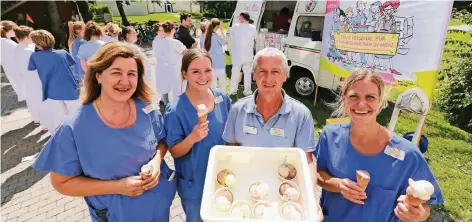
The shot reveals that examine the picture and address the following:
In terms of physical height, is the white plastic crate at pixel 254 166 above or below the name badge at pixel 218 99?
below

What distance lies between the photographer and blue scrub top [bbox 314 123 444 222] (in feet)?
5.54

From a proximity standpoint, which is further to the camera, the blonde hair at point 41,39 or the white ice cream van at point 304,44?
the white ice cream van at point 304,44

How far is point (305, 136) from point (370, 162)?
1.50 ft

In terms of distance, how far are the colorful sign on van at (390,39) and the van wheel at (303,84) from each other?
4.48 feet

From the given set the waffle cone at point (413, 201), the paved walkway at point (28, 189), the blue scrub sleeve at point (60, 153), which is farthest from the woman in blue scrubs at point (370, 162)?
the paved walkway at point (28, 189)

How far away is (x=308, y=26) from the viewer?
23.3 feet

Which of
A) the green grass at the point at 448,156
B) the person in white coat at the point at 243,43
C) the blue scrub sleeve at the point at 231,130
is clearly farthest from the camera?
the person in white coat at the point at 243,43

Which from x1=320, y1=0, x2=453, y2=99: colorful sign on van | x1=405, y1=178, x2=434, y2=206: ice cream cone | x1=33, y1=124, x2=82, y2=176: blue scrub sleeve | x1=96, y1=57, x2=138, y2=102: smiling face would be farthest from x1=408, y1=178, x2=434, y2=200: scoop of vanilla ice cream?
x1=320, y1=0, x2=453, y2=99: colorful sign on van

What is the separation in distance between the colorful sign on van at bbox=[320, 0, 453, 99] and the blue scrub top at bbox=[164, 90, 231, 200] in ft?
11.6

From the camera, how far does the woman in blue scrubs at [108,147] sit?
1.70m

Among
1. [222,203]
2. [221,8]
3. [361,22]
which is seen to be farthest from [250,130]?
[221,8]

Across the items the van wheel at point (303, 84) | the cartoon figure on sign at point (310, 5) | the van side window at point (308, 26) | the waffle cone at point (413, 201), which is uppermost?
the cartoon figure on sign at point (310, 5)

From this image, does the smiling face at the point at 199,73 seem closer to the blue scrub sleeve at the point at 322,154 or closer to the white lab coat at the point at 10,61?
the blue scrub sleeve at the point at 322,154

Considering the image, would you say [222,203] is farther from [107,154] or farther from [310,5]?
[310,5]
